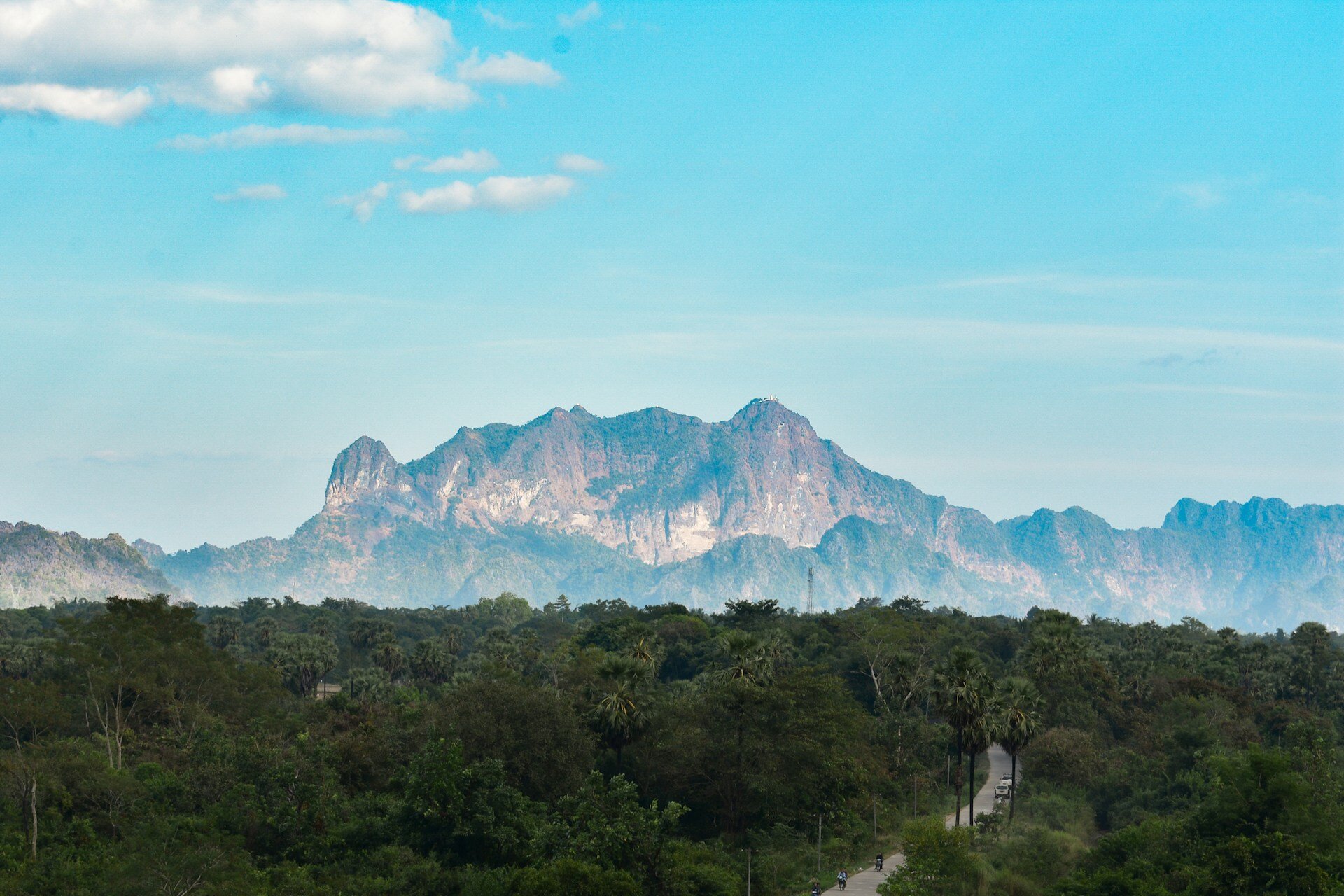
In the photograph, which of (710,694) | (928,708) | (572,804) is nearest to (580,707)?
(710,694)

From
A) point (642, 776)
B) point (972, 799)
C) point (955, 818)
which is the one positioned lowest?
point (955, 818)

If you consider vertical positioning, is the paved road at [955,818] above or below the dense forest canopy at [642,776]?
below

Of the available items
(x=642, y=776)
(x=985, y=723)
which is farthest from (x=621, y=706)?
(x=985, y=723)

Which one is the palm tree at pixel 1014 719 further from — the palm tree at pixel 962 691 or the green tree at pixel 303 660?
the green tree at pixel 303 660

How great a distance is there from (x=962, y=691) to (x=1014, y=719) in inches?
264

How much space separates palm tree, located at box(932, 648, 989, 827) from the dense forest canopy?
0.16m

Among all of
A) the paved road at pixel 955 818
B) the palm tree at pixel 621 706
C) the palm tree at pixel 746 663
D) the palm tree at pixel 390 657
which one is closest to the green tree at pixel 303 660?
the palm tree at pixel 390 657

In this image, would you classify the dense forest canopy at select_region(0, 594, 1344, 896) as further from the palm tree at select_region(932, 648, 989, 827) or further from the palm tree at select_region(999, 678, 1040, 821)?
the palm tree at select_region(999, 678, 1040, 821)

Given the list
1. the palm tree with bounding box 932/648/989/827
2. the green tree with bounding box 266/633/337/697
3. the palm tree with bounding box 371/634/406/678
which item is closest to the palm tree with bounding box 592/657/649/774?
the palm tree with bounding box 932/648/989/827

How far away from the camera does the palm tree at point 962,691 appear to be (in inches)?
2660

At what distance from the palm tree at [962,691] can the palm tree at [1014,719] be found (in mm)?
3363

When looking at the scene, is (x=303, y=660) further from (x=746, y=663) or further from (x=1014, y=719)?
(x=1014, y=719)

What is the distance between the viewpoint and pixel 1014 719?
7231 centimetres

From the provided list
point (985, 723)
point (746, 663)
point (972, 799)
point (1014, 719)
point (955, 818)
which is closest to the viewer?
point (985, 723)
